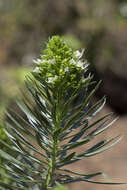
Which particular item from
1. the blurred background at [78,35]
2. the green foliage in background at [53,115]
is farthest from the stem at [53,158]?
the blurred background at [78,35]

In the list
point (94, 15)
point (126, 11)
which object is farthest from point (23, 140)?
point (126, 11)

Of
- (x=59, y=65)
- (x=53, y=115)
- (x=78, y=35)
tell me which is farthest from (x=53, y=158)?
(x=78, y=35)

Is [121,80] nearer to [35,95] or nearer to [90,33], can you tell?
[90,33]

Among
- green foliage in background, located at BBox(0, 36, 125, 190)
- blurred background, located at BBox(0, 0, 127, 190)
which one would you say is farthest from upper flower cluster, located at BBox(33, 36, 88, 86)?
blurred background, located at BBox(0, 0, 127, 190)

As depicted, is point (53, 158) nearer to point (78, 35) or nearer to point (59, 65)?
point (59, 65)

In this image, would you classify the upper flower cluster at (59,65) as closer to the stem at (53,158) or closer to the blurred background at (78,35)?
the stem at (53,158)

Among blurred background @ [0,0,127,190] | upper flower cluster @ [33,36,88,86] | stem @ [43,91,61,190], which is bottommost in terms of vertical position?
stem @ [43,91,61,190]

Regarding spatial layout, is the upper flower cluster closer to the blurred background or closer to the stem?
the stem
